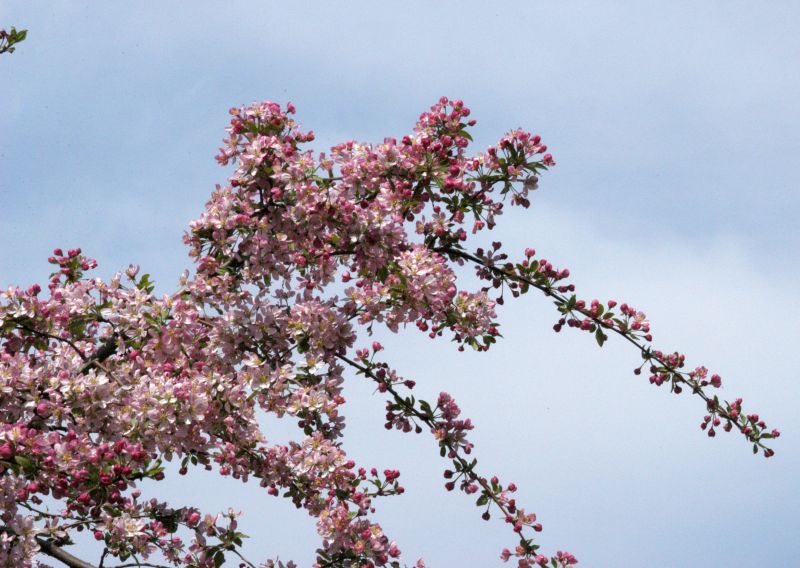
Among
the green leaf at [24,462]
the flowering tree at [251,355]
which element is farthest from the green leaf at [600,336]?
the green leaf at [24,462]

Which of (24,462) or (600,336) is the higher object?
(600,336)

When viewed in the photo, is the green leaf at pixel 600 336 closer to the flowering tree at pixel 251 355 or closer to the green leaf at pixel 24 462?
the flowering tree at pixel 251 355

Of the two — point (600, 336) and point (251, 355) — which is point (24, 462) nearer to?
point (251, 355)

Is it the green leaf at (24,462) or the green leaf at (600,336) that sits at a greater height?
the green leaf at (600,336)

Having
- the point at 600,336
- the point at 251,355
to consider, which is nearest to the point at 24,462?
the point at 251,355

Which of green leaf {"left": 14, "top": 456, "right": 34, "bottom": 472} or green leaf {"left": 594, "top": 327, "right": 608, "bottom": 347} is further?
green leaf {"left": 594, "top": 327, "right": 608, "bottom": 347}

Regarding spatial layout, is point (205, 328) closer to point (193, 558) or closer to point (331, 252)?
point (331, 252)

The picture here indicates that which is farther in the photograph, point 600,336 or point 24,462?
point 600,336

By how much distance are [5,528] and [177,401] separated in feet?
3.60

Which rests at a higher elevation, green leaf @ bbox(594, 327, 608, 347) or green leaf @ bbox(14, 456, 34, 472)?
green leaf @ bbox(594, 327, 608, 347)

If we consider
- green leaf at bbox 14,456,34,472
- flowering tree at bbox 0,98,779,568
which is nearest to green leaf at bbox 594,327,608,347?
flowering tree at bbox 0,98,779,568

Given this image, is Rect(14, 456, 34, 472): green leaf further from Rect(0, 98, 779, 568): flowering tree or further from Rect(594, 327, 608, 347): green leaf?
Rect(594, 327, 608, 347): green leaf

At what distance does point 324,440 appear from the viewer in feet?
17.2

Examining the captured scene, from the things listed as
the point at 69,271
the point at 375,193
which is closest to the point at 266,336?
the point at 375,193
